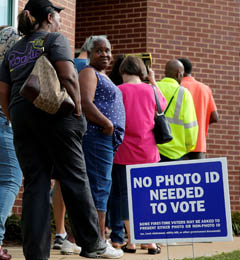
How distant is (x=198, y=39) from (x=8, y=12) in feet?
12.0

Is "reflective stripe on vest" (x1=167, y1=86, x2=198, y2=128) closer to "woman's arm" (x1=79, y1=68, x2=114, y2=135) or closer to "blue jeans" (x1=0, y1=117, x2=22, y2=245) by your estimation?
"woman's arm" (x1=79, y1=68, x2=114, y2=135)

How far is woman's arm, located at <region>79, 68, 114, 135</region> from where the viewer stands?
225 inches

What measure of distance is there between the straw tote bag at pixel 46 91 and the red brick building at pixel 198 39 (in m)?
6.05

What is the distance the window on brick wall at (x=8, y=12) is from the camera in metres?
7.70

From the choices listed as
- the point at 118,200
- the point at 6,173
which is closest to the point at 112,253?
the point at 118,200

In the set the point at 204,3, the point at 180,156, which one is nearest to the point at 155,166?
the point at 180,156

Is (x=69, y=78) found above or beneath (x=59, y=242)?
above

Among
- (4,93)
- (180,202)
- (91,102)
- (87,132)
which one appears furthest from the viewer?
(87,132)

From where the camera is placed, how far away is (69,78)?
4188mm

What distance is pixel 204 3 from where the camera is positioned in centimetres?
1052

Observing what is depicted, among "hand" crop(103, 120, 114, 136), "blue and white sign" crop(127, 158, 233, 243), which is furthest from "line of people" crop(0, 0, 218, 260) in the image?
"blue and white sign" crop(127, 158, 233, 243)

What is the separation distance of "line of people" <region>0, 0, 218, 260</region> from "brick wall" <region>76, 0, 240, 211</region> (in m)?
2.13

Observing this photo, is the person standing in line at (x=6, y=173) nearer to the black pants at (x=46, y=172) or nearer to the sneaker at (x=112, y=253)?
the black pants at (x=46, y=172)

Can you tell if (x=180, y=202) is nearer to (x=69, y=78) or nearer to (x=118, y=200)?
(x=69, y=78)
